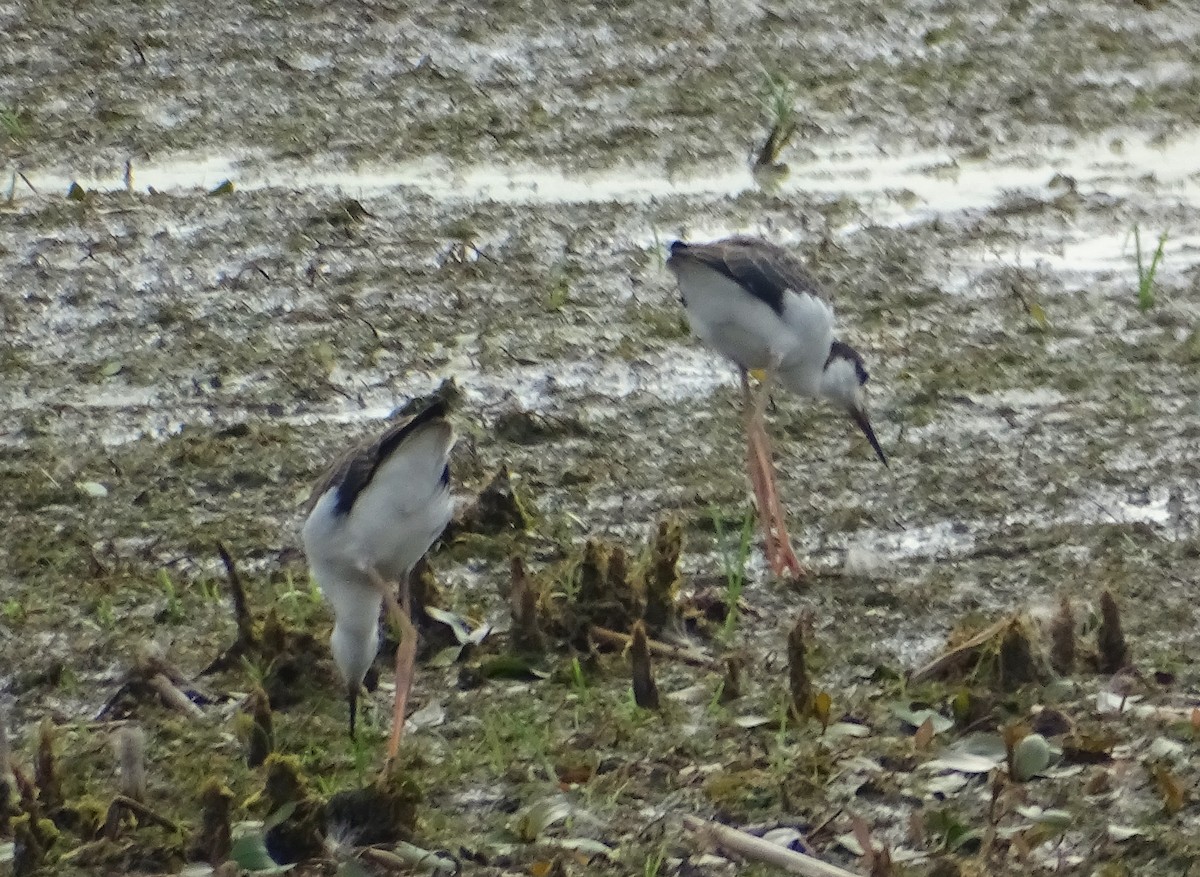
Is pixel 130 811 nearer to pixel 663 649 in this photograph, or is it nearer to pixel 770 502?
pixel 663 649

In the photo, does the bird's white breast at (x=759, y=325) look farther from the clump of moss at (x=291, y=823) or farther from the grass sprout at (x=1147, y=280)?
the clump of moss at (x=291, y=823)

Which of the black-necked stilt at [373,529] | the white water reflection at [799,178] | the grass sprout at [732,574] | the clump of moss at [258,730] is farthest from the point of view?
the white water reflection at [799,178]

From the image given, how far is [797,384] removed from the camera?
613 cm

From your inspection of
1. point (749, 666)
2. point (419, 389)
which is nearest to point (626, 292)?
point (419, 389)

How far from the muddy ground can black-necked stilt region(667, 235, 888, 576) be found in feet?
0.78

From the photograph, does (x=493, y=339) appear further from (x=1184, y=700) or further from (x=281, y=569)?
(x=1184, y=700)

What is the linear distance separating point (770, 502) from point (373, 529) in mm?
1357

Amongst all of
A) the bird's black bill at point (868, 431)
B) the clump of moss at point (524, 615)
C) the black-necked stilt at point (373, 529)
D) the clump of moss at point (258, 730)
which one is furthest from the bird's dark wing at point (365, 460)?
the bird's black bill at point (868, 431)

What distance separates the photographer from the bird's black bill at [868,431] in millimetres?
5955

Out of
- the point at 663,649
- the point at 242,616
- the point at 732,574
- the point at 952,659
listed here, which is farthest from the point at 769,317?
the point at 242,616

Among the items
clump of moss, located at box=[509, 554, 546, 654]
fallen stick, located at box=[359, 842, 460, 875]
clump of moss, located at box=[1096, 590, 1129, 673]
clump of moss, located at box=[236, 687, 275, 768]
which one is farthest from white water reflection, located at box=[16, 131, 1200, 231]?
fallen stick, located at box=[359, 842, 460, 875]

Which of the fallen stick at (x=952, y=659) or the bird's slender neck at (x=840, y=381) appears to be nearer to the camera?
the fallen stick at (x=952, y=659)

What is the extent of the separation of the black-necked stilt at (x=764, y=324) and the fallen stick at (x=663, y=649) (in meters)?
0.97

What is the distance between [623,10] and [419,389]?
4.61 meters
